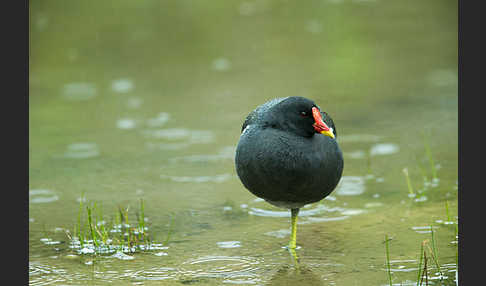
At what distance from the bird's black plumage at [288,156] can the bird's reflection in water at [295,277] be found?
1.50 ft

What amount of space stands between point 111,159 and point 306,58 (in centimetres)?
457

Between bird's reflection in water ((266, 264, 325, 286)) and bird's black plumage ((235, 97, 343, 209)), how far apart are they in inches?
18.0

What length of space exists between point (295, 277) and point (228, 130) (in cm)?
351

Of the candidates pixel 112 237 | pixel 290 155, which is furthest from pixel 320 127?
pixel 112 237

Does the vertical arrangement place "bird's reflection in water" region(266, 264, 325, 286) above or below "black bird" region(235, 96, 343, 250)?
below

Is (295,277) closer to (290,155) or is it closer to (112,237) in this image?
(290,155)

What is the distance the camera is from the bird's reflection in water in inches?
185

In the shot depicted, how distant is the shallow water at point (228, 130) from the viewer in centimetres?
510

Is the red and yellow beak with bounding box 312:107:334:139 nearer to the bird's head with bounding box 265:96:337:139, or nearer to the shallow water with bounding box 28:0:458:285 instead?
the bird's head with bounding box 265:96:337:139

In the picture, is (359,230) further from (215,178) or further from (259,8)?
(259,8)

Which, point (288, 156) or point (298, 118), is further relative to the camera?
A: point (298, 118)

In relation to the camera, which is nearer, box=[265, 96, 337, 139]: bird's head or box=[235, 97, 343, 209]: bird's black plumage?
box=[235, 97, 343, 209]: bird's black plumage

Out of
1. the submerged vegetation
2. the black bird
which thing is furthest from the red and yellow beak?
the submerged vegetation

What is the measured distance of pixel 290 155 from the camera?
15.3 feet
